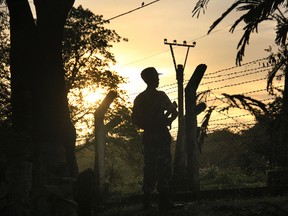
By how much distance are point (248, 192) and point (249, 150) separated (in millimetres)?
9454

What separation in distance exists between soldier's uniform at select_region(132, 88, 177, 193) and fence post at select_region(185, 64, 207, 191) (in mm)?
1711

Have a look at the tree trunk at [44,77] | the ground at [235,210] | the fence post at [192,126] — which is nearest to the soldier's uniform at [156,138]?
the ground at [235,210]

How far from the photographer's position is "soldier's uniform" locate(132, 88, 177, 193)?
22.6 ft

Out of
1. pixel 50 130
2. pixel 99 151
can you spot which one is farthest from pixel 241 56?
pixel 99 151

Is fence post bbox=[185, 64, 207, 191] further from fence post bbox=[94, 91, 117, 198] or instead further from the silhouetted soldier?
fence post bbox=[94, 91, 117, 198]

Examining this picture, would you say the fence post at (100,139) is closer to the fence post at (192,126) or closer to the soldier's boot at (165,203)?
the fence post at (192,126)

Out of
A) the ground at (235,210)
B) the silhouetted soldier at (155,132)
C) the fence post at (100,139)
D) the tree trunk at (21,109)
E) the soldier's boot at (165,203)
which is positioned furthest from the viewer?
→ the fence post at (100,139)

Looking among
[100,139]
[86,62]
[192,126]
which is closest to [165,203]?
[192,126]

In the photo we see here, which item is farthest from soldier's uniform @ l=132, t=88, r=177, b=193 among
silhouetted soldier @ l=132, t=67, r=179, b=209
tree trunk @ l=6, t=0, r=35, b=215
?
tree trunk @ l=6, t=0, r=35, b=215

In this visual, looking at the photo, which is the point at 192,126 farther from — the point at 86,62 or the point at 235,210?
the point at 86,62

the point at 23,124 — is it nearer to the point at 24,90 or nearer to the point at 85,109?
the point at 24,90

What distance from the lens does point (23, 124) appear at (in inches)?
219

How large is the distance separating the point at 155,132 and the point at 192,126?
6.72 ft

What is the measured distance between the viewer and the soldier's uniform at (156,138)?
6.89m
